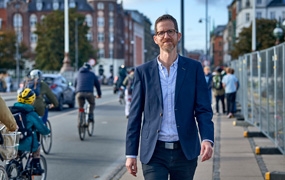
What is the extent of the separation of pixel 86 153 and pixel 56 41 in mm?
77928

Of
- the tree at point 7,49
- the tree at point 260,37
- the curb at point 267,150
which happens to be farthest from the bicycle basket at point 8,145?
the tree at point 7,49

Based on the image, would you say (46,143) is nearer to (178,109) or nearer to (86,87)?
(86,87)

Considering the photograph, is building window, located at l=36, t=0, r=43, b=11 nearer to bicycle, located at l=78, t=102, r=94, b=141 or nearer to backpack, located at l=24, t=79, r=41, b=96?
bicycle, located at l=78, t=102, r=94, b=141

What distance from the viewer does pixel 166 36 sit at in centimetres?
501

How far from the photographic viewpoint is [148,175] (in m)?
5.05

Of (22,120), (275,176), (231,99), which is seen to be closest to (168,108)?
(22,120)

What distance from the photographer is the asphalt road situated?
1059 centimetres

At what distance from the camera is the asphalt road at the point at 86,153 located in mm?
10586

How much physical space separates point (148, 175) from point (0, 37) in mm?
88321

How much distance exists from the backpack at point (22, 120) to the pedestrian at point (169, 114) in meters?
3.32

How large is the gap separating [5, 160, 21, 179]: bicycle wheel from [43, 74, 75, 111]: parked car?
19462mm

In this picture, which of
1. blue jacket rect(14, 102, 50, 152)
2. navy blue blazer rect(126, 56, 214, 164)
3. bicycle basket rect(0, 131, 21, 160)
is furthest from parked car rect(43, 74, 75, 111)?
navy blue blazer rect(126, 56, 214, 164)

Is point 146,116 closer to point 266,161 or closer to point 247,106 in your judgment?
point 266,161

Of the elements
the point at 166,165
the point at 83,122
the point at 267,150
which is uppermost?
the point at 166,165
